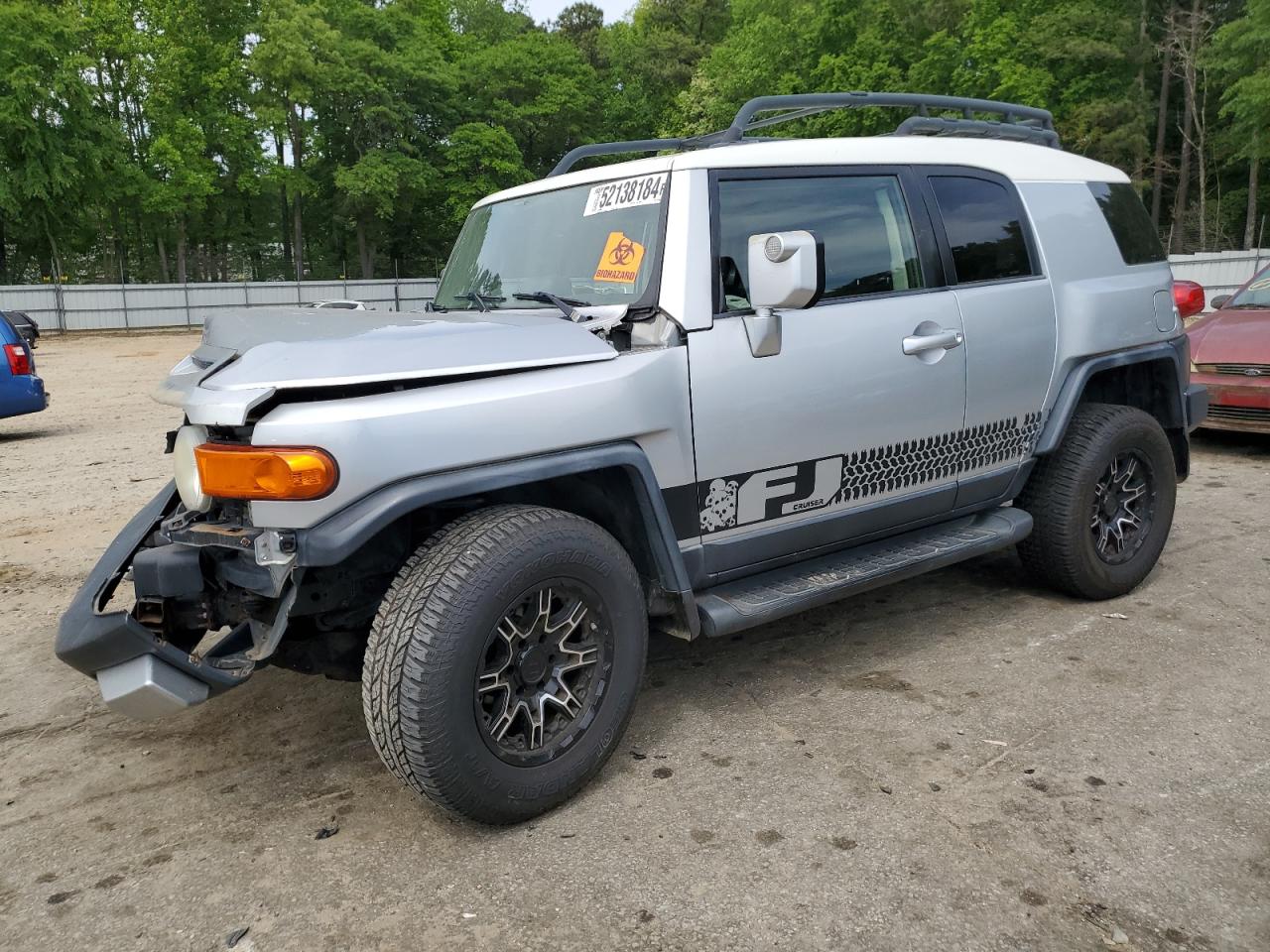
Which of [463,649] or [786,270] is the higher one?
[786,270]

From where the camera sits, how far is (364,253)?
45188 mm

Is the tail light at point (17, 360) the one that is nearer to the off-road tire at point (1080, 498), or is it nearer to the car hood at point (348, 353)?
the car hood at point (348, 353)

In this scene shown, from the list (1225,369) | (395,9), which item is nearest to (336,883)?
(1225,369)

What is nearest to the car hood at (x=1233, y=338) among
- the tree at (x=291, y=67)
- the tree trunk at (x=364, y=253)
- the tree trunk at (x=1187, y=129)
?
the tree trunk at (x=1187, y=129)

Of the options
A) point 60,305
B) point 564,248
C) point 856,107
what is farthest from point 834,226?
point 60,305

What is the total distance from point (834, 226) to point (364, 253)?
4425cm

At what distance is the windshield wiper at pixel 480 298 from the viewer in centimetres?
389

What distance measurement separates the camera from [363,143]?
147ft

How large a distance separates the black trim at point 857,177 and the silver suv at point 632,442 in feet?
0.05

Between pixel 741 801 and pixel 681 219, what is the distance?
71.7 inches

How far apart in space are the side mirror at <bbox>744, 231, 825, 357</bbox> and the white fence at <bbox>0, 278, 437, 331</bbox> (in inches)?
1042

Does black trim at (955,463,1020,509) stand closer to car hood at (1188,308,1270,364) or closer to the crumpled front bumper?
the crumpled front bumper

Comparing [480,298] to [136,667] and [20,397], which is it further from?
[20,397]

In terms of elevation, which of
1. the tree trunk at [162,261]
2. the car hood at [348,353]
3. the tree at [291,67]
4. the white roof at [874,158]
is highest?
the tree at [291,67]
